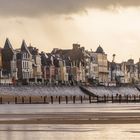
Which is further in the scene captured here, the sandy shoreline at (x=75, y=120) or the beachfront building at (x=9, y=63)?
the beachfront building at (x=9, y=63)

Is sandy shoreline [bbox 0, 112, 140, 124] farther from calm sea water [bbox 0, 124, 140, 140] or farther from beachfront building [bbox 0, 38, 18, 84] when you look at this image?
beachfront building [bbox 0, 38, 18, 84]

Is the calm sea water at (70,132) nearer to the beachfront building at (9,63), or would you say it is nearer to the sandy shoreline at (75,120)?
the sandy shoreline at (75,120)

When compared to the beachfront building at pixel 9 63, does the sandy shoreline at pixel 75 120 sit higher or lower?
lower

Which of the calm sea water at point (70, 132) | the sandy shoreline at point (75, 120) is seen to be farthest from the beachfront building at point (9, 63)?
the calm sea water at point (70, 132)

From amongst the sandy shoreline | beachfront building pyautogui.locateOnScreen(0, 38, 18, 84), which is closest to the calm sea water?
the sandy shoreline

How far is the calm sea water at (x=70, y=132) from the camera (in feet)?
109

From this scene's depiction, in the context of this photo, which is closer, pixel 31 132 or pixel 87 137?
pixel 87 137

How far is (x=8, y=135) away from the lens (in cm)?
3459

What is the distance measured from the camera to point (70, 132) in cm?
3600

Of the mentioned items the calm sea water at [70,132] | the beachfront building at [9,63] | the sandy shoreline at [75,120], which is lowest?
the calm sea water at [70,132]

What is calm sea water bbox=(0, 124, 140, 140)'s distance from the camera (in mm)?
33141

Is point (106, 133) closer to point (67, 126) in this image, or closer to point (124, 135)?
point (124, 135)

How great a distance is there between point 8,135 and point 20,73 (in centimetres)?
Answer: 16518

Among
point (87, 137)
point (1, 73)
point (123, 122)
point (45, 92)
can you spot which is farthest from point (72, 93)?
point (87, 137)
